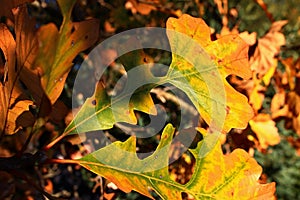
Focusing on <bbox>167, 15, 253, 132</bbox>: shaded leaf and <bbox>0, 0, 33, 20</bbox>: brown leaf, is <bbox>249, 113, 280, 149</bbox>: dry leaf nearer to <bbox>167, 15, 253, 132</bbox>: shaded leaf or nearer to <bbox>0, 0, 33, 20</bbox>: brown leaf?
<bbox>167, 15, 253, 132</bbox>: shaded leaf

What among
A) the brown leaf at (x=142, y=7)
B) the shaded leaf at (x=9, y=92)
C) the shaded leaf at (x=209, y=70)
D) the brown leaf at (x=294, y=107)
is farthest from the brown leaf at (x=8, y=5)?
the brown leaf at (x=294, y=107)

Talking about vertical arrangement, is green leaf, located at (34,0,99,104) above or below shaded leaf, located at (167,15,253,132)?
above

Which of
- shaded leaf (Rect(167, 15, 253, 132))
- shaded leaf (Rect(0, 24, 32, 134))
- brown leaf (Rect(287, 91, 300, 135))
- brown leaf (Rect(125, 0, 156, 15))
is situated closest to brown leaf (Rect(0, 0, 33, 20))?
shaded leaf (Rect(0, 24, 32, 134))

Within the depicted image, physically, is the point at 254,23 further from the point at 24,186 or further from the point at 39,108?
the point at 39,108

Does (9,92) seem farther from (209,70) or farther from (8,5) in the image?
(209,70)

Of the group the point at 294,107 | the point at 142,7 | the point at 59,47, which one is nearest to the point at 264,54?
the point at 294,107

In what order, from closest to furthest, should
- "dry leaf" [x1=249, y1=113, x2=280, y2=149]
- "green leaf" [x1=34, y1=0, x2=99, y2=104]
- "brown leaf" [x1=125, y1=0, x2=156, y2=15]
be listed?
"green leaf" [x1=34, y1=0, x2=99, y2=104] < "dry leaf" [x1=249, y1=113, x2=280, y2=149] < "brown leaf" [x1=125, y1=0, x2=156, y2=15]
